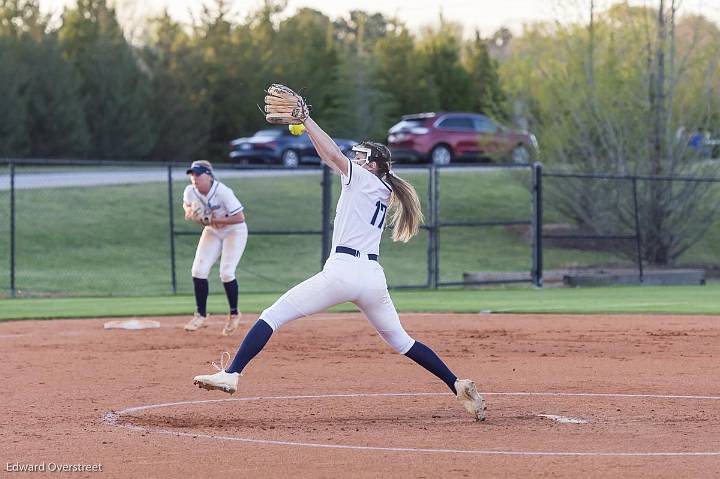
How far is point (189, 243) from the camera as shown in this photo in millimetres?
31172

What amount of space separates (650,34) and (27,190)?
651 inches

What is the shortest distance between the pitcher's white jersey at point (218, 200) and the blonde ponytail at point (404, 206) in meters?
5.68

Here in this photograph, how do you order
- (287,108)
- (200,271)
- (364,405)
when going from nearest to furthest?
(287,108)
(364,405)
(200,271)

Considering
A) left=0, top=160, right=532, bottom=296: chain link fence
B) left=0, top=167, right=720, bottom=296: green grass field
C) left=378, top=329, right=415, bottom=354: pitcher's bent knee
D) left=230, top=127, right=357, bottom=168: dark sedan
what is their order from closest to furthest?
1. left=378, top=329, right=415, bottom=354: pitcher's bent knee
2. left=0, top=160, right=532, bottom=296: chain link fence
3. left=0, top=167, right=720, bottom=296: green grass field
4. left=230, top=127, right=357, bottom=168: dark sedan

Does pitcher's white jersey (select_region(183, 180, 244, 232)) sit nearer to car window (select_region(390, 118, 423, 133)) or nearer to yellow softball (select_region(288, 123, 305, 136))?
yellow softball (select_region(288, 123, 305, 136))

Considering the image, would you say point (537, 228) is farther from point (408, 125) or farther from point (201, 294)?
point (408, 125)

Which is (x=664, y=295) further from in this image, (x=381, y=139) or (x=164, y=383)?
(x=381, y=139)

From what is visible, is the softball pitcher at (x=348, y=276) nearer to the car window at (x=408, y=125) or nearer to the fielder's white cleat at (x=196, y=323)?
the fielder's white cleat at (x=196, y=323)

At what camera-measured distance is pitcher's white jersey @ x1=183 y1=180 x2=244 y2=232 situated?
1412cm

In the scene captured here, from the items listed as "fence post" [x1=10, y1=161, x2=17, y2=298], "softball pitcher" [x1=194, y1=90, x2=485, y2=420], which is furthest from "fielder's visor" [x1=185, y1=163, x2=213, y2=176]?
"fence post" [x1=10, y1=161, x2=17, y2=298]

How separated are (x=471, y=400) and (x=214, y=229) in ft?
21.9

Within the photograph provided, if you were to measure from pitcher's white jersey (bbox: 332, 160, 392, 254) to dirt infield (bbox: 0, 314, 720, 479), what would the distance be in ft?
4.21

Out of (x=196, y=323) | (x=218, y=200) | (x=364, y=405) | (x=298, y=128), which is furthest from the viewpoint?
(x=196, y=323)

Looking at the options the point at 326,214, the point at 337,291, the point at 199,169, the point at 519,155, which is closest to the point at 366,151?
the point at 337,291
